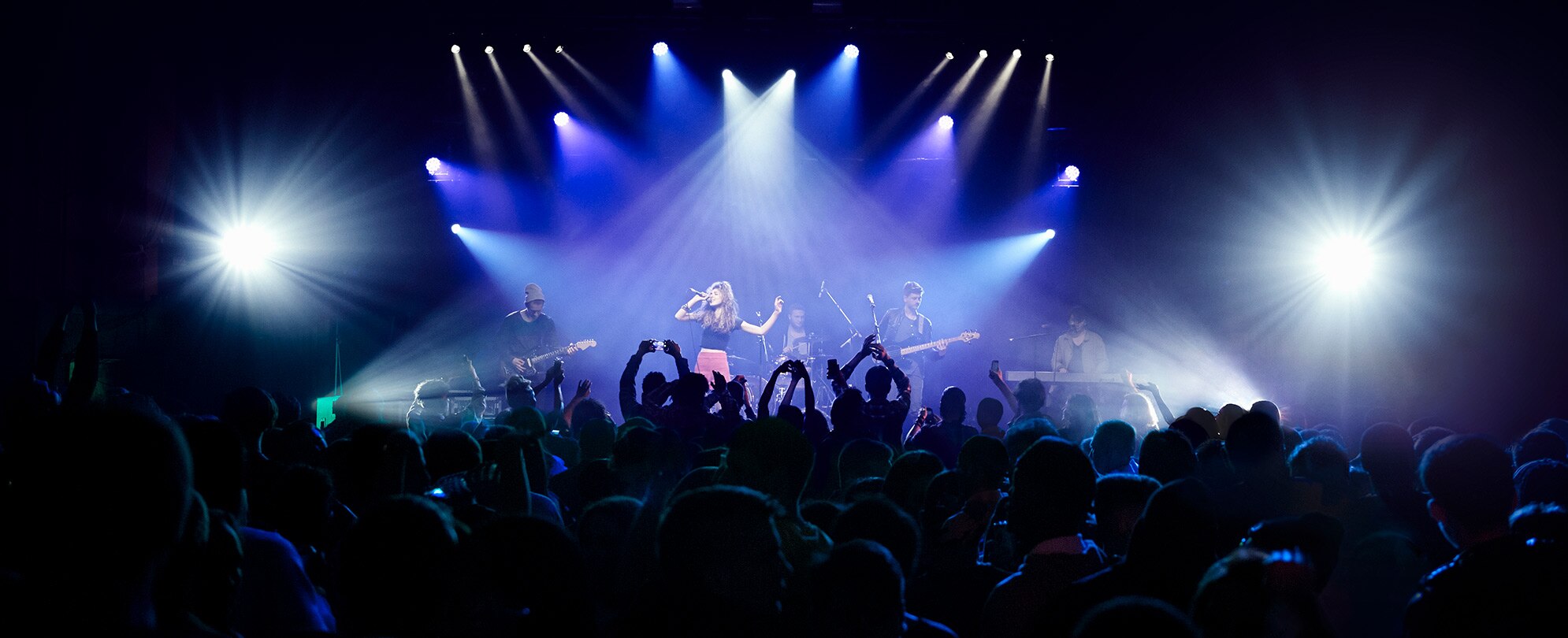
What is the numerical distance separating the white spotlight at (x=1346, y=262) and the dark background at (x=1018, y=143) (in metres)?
0.68

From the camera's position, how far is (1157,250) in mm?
16594

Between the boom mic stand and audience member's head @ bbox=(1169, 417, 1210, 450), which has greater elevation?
the boom mic stand

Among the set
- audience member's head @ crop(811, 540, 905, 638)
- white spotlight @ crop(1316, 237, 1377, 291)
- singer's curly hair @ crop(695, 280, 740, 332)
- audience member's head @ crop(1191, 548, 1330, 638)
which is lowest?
audience member's head @ crop(1191, 548, 1330, 638)

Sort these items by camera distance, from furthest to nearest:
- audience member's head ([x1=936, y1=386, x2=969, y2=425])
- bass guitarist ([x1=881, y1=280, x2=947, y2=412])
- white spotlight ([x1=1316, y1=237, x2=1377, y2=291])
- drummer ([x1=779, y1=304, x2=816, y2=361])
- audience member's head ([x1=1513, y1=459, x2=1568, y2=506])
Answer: drummer ([x1=779, y1=304, x2=816, y2=361]) < bass guitarist ([x1=881, y1=280, x2=947, y2=412]) < white spotlight ([x1=1316, y1=237, x2=1377, y2=291]) < audience member's head ([x1=936, y1=386, x2=969, y2=425]) < audience member's head ([x1=1513, y1=459, x2=1568, y2=506])

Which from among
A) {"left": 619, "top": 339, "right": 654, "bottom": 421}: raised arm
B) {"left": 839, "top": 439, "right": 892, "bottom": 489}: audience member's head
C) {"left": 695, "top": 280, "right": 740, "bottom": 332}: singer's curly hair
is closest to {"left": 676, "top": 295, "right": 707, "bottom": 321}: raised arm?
{"left": 695, "top": 280, "right": 740, "bottom": 332}: singer's curly hair

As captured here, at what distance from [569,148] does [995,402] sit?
39.2 feet

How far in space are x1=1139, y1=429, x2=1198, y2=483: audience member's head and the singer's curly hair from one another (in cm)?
1072

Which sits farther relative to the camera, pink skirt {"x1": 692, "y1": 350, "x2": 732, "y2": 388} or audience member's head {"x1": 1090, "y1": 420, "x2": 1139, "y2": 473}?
pink skirt {"x1": 692, "y1": 350, "x2": 732, "y2": 388}

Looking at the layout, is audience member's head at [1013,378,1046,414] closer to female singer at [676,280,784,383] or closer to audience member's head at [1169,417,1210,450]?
audience member's head at [1169,417,1210,450]

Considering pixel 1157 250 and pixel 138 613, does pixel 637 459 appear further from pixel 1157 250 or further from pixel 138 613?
pixel 1157 250

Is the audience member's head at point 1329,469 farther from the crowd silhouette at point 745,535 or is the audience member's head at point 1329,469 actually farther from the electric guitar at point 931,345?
the electric guitar at point 931,345

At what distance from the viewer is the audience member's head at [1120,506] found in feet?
10.3

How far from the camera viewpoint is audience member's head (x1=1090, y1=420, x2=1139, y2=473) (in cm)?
506

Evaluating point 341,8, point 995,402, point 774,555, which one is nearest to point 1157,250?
point 995,402
